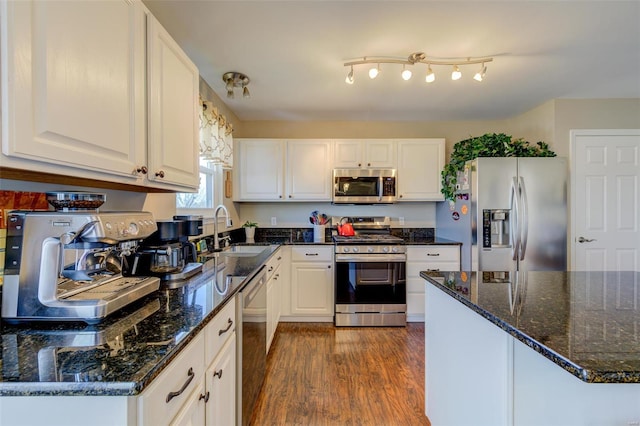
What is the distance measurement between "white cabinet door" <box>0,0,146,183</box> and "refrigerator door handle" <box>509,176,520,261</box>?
3.06m

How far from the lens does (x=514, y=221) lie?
2.79 meters

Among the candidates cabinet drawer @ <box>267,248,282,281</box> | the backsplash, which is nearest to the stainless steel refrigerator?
cabinet drawer @ <box>267,248,282,281</box>

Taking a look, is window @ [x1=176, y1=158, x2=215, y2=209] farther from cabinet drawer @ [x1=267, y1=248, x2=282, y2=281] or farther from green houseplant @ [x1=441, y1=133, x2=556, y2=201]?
green houseplant @ [x1=441, y1=133, x2=556, y2=201]

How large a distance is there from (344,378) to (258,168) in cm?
237

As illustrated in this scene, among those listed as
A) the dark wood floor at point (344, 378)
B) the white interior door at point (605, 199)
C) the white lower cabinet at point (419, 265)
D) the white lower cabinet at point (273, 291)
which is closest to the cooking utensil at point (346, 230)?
the white lower cabinet at point (419, 265)

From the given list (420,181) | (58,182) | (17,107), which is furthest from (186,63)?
(420,181)

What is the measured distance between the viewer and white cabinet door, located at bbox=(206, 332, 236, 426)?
1.07 meters

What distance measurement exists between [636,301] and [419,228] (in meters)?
2.63

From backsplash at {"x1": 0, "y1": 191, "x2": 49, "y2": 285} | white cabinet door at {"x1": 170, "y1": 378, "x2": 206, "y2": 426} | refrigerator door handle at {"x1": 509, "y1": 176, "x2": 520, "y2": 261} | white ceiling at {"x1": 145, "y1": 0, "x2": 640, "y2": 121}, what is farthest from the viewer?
refrigerator door handle at {"x1": 509, "y1": 176, "x2": 520, "y2": 261}

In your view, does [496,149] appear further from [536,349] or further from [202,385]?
[202,385]

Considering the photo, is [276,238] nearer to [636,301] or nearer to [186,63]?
[186,63]

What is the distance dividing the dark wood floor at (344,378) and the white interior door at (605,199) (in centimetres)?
202

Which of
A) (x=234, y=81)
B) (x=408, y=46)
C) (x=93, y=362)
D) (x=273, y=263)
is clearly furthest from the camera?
(x=273, y=263)

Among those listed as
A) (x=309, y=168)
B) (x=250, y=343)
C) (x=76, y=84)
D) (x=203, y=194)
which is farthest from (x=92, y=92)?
(x=309, y=168)
